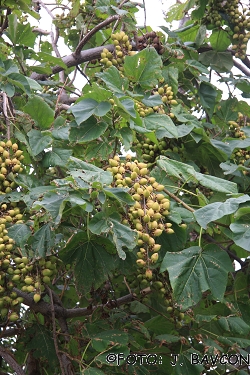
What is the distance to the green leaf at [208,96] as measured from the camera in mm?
2902

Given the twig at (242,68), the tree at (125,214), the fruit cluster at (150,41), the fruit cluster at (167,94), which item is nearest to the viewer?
the tree at (125,214)

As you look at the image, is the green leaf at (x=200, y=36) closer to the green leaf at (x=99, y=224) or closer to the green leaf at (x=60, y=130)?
the green leaf at (x=60, y=130)

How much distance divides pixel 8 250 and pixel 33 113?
72 cm

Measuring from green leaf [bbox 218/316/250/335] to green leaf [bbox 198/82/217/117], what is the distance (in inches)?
49.0

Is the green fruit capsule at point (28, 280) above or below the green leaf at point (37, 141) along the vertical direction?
below

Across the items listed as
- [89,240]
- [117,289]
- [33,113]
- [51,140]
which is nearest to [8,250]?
[89,240]

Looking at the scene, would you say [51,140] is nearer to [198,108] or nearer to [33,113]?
[33,113]

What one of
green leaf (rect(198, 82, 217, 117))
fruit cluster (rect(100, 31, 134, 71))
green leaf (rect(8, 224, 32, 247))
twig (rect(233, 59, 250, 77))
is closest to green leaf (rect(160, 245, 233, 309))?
green leaf (rect(8, 224, 32, 247))

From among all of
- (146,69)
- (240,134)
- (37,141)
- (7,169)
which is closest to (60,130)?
(37,141)

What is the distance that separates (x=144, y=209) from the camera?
63.1 inches

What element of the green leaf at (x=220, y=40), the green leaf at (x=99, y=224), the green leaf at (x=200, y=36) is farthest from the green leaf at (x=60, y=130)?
the green leaf at (x=220, y=40)

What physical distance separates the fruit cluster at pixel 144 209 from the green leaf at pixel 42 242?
0.93 feet

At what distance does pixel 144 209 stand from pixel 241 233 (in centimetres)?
31

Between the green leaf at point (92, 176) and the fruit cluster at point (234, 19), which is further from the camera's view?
the fruit cluster at point (234, 19)
